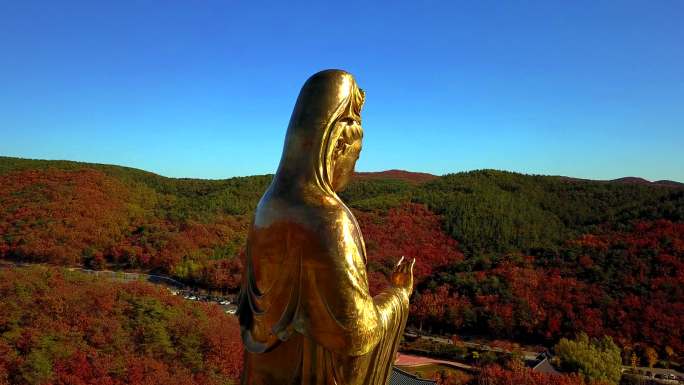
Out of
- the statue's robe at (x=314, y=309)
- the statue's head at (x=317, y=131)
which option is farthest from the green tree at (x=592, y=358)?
the statue's head at (x=317, y=131)

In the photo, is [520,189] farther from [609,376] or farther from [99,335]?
[99,335]

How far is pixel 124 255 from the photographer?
35094mm

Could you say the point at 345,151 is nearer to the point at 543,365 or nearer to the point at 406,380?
the point at 406,380

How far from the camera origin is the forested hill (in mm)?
24219

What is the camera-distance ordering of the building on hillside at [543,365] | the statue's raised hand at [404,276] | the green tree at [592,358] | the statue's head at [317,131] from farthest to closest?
the building on hillside at [543,365] < the green tree at [592,358] < the statue's raised hand at [404,276] < the statue's head at [317,131]

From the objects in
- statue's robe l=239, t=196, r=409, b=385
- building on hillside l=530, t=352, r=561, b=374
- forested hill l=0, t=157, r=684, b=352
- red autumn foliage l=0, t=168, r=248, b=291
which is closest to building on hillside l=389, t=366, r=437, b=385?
building on hillside l=530, t=352, r=561, b=374

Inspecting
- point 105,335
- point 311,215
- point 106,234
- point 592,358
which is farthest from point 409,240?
point 311,215

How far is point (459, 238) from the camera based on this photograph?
40281 mm

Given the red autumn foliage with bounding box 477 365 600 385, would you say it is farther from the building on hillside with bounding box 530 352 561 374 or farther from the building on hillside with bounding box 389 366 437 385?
the building on hillside with bounding box 530 352 561 374

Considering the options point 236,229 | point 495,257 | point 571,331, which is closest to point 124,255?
point 236,229

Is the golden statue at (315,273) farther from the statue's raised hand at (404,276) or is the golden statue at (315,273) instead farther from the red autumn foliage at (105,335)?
the red autumn foliage at (105,335)

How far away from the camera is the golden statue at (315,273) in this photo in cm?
233

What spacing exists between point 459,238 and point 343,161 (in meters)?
38.8

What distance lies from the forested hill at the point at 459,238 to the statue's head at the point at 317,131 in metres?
22.5
